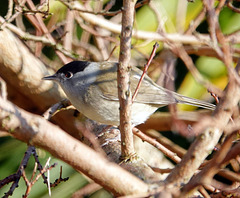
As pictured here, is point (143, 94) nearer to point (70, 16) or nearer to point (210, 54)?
point (210, 54)

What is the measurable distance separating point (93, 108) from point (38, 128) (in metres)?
1.62

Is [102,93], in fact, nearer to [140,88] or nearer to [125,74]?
[140,88]

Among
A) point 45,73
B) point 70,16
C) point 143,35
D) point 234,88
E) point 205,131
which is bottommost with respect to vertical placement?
point 205,131

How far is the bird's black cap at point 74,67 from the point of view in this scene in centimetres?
303

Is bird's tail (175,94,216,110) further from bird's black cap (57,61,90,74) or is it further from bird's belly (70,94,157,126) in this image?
bird's black cap (57,61,90,74)

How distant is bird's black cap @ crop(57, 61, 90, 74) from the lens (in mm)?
3025

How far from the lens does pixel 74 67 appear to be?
305cm

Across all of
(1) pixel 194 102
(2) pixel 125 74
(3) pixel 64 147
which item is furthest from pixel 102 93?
(3) pixel 64 147

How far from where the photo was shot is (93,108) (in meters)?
2.86

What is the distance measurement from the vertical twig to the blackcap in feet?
2.90

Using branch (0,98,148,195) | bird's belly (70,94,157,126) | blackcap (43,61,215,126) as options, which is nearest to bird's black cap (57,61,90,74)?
blackcap (43,61,215,126)

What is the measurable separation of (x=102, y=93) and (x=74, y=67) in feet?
1.15

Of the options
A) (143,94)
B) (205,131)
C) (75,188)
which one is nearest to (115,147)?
(143,94)

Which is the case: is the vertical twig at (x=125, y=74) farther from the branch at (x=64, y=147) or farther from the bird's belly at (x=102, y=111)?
the bird's belly at (x=102, y=111)
